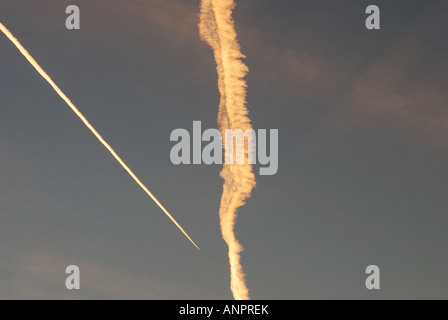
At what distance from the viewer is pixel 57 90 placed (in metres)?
30.6
